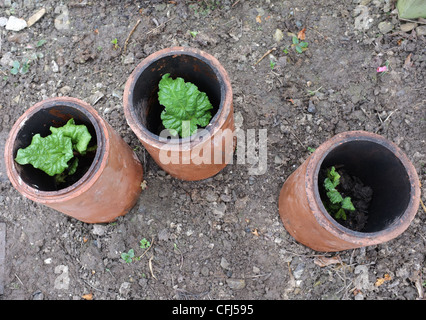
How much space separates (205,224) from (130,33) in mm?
2053

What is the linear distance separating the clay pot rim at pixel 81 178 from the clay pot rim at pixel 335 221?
1.45 m

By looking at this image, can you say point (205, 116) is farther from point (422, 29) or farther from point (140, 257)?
point (422, 29)

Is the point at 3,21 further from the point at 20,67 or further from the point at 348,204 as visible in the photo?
the point at 348,204

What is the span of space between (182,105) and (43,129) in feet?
3.62

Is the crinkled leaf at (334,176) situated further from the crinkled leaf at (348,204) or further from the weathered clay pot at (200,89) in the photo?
the weathered clay pot at (200,89)

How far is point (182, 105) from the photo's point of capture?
2.89 meters

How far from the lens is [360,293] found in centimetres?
313

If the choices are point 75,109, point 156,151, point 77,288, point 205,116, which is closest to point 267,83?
point 205,116

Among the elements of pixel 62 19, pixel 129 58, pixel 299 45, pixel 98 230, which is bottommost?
pixel 98 230

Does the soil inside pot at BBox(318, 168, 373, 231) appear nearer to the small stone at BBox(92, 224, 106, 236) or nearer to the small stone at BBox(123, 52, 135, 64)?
the small stone at BBox(92, 224, 106, 236)

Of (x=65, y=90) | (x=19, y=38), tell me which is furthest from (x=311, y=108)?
(x=19, y=38)

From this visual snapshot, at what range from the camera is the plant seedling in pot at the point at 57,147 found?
8.75ft

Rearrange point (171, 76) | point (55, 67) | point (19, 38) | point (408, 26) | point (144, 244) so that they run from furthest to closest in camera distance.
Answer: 1. point (19, 38)
2. point (55, 67)
3. point (408, 26)
4. point (144, 244)
5. point (171, 76)

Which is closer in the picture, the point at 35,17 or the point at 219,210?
the point at 219,210
